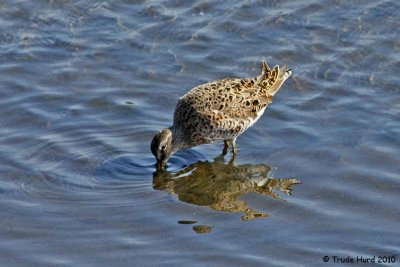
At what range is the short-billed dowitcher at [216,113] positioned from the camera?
505 inches

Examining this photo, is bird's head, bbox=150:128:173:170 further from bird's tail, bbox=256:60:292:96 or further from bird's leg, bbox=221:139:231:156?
bird's tail, bbox=256:60:292:96

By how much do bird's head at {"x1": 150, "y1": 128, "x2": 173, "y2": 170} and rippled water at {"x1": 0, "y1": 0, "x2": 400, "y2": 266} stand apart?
6.1 inches

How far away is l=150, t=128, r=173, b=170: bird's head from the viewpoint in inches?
480

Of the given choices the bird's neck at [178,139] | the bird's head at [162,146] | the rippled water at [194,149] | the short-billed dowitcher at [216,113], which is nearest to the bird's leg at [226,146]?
the short-billed dowitcher at [216,113]

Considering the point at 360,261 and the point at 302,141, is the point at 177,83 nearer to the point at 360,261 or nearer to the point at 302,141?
the point at 302,141

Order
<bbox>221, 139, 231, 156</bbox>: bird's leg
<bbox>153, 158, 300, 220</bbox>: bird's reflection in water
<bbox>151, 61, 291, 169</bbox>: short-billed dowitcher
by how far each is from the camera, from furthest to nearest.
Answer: <bbox>221, 139, 231, 156</bbox>: bird's leg < <bbox>151, 61, 291, 169</bbox>: short-billed dowitcher < <bbox>153, 158, 300, 220</bbox>: bird's reflection in water

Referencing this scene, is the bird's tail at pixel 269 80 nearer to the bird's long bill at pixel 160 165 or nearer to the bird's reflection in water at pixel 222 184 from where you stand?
the bird's reflection in water at pixel 222 184

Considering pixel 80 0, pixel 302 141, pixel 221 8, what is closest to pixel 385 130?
pixel 302 141

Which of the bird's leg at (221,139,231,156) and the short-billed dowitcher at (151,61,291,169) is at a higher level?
the short-billed dowitcher at (151,61,291,169)

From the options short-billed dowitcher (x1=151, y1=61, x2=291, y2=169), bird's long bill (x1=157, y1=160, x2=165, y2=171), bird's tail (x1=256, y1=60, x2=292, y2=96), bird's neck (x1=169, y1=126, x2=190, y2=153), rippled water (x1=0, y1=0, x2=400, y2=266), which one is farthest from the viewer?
bird's tail (x1=256, y1=60, x2=292, y2=96)

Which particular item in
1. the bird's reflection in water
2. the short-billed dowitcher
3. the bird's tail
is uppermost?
the bird's tail

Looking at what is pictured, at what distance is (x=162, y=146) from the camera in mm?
12203

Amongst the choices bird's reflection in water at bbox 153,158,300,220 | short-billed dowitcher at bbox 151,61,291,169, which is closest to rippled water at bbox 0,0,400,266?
bird's reflection in water at bbox 153,158,300,220

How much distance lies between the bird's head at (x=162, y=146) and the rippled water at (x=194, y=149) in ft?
0.51
